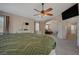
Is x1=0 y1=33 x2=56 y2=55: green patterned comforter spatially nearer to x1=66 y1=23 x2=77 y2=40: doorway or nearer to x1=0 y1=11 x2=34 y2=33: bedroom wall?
x1=0 y1=11 x2=34 y2=33: bedroom wall

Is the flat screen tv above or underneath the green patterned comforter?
above

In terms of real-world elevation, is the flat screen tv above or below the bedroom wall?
above

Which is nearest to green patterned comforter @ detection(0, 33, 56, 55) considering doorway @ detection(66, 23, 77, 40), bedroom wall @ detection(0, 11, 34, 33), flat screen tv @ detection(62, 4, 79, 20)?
bedroom wall @ detection(0, 11, 34, 33)

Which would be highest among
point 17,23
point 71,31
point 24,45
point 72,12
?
point 72,12

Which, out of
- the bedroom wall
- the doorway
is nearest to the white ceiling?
the bedroom wall

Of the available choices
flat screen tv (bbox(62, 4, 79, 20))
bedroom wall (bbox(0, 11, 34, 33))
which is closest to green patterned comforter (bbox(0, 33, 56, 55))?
bedroom wall (bbox(0, 11, 34, 33))

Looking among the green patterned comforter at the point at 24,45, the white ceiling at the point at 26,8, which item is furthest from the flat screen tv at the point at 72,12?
the green patterned comforter at the point at 24,45

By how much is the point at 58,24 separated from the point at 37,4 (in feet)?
1.80

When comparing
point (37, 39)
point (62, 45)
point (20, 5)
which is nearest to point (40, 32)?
point (37, 39)

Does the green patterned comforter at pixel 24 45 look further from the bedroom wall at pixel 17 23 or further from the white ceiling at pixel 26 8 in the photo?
the white ceiling at pixel 26 8

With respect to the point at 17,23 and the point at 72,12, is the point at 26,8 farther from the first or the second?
the point at 72,12

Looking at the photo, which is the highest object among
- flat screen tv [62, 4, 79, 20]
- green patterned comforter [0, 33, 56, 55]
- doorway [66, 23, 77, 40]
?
flat screen tv [62, 4, 79, 20]

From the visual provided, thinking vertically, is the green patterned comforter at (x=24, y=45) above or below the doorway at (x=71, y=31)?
below

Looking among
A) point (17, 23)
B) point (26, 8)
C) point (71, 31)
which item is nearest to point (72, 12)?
point (71, 31)
